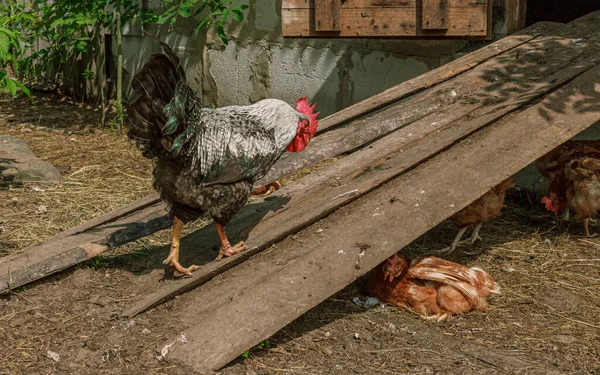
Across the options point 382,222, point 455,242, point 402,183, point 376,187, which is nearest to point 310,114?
point 376,187

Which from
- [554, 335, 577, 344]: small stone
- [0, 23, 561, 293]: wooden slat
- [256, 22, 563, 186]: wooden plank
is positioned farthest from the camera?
[256, 22, 563, 186]: wooden plank

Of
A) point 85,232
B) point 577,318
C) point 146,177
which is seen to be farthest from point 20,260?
point 577,318

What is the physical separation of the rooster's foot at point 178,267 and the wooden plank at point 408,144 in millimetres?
102

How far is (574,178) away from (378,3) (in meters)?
2.30

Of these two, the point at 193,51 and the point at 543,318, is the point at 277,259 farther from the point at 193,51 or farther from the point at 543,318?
the point at 193,51

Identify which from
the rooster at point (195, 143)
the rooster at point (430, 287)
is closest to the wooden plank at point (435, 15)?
the rooster at point (195, 143)

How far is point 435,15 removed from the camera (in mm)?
6379

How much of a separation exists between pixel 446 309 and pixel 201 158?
6.02 feet

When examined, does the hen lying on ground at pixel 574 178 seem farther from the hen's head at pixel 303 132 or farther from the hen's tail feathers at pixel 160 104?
the hen's tail feathers at pixel 160 104

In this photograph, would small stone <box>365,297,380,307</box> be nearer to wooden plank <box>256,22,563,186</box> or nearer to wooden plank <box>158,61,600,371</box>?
wooden plank <box>158,61,600,371</box>

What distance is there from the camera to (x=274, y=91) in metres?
8.91

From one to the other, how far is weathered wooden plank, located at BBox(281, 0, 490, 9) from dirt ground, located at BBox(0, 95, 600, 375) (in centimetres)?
193

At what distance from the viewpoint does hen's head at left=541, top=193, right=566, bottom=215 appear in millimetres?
5938

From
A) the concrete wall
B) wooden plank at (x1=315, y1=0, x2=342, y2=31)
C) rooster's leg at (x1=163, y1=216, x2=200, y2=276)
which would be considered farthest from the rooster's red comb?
the concrete wall
